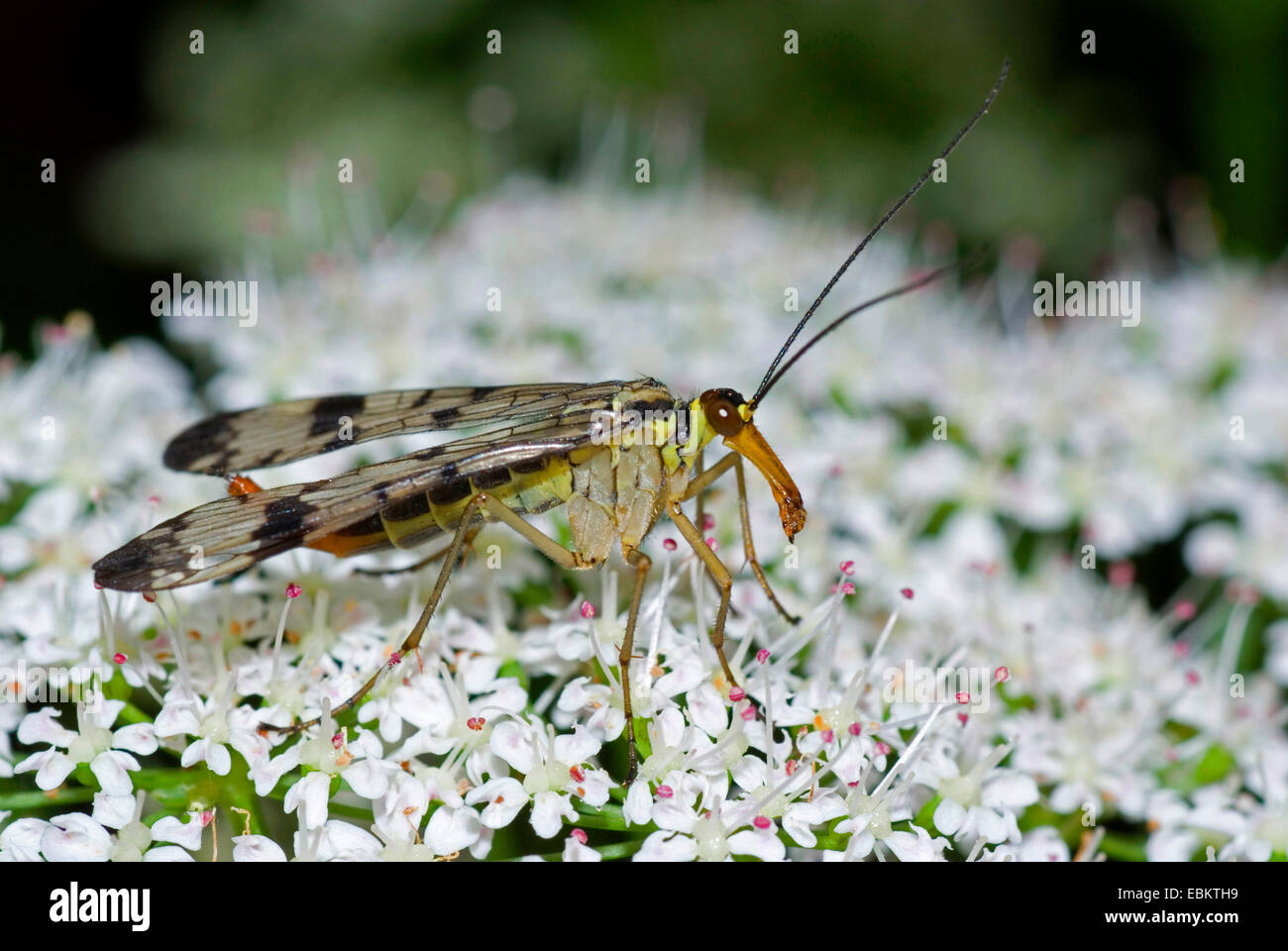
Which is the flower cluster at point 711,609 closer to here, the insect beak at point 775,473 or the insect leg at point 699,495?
the insect leg at point 699,495

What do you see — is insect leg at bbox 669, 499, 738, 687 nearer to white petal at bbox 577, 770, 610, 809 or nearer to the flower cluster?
the flower cluster

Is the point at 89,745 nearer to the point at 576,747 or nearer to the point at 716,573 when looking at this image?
the point at 576,747

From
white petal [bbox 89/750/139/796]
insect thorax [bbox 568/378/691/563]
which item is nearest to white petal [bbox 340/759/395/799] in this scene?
white petal [bbox 89/750/139/796]

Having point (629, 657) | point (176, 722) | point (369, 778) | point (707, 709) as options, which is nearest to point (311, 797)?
point (369, 778)

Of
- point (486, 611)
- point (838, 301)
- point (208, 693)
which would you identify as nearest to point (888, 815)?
point (486, 611)

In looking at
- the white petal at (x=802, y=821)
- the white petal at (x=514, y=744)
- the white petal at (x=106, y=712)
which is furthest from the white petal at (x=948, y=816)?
the white petal at (x=106, y=712)
